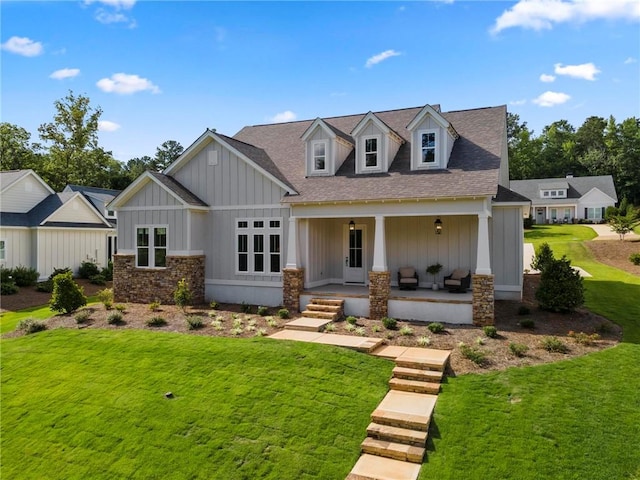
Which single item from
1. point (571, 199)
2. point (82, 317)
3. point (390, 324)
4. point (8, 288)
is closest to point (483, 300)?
point (390, 324)

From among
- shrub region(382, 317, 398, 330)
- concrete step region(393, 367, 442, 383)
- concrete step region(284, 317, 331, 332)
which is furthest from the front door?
concrete step region(393, 367, 442, 383)

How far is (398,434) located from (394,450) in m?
0.32

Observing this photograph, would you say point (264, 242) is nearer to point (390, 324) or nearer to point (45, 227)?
point (390, 324)

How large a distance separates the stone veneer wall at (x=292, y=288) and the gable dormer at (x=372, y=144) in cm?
459

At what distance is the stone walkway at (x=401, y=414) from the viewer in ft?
21.6

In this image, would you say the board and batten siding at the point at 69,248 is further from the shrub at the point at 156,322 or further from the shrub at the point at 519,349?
the shrub at the point at 519,349

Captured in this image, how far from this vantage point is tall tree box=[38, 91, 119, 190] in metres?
39.4

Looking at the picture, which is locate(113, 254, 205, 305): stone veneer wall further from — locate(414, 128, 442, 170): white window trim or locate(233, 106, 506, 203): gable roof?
locate(414, 128, 442, 170): white window trim

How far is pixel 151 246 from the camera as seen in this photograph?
16641 mm

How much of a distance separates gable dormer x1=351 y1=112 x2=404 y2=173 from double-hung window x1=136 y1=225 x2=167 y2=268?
796 centimetres

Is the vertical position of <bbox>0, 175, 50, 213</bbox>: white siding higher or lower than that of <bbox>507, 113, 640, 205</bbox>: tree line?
lower

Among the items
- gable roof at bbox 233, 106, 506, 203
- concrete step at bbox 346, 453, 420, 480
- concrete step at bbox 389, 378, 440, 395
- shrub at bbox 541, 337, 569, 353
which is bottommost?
concrete step at bbox 346, 453, 420, 480

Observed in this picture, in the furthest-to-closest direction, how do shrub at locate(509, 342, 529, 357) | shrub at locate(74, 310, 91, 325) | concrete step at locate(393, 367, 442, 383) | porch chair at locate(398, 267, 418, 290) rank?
porch chair at locate(398, 267, 418, 290), shrub at locate(74, 310, 91, 325), shrub at locate(509, 342, 529, 357), concrete step at locate(393, 367, 442, 383)

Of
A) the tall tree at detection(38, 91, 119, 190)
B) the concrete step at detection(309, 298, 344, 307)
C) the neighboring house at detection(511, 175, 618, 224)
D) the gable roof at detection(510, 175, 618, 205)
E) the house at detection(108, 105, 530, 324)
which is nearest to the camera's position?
the concrete step at detection(309, 298, 344, 307)
